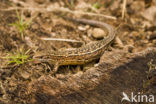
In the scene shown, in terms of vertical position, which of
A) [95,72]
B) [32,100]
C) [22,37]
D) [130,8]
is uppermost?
[130,8]

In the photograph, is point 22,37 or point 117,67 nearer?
point 117,67

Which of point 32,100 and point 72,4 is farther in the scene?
point 72,4

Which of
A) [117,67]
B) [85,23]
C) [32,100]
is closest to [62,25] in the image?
[85,23]

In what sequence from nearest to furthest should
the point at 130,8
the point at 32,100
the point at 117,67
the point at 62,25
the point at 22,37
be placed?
the point at 32,100, the point at 117,67, the point at 22,37, the point at 62,25, the point at 130,8

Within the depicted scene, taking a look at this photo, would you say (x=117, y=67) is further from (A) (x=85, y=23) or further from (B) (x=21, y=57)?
(A) (x=85, y=23)

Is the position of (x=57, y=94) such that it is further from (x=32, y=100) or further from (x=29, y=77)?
(x=29, y=77)

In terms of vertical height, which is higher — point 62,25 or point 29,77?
point 62,25

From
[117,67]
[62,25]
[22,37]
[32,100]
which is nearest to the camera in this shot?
[32,100]

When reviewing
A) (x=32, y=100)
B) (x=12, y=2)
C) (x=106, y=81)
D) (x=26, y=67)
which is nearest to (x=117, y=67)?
(x=106, y=81)

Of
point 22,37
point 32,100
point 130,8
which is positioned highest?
point 130,8
